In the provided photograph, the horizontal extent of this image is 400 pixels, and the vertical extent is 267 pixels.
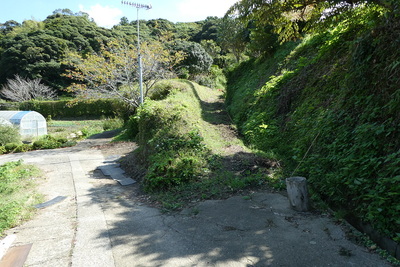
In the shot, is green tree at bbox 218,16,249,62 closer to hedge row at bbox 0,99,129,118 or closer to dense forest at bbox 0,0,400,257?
dense forest at bbox 0,0,400,257

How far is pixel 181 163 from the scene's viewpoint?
18.1 feet

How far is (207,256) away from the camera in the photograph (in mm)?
2832

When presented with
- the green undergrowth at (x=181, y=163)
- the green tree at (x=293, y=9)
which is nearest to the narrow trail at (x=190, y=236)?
the green undergrowth at (x=181, y=163)

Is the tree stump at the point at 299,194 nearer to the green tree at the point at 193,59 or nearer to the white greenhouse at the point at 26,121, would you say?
the white greenhouse at the point at 26,121

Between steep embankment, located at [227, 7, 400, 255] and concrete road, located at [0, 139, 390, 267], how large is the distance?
0.55 meters

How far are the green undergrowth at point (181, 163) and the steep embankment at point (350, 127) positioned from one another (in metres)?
1.17

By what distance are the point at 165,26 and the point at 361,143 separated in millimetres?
42551

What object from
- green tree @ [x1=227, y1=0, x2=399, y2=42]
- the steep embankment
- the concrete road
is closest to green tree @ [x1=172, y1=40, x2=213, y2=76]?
the steep embankment

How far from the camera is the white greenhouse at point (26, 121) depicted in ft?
53.2

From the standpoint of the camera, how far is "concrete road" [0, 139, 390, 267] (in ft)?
9.02

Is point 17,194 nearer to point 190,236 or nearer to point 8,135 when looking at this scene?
point 190,236

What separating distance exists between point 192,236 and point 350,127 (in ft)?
A: 9.86

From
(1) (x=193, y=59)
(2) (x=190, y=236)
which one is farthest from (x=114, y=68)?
(2) (x=190, y=236)

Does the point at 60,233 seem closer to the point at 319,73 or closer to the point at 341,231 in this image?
the point at 341,231
